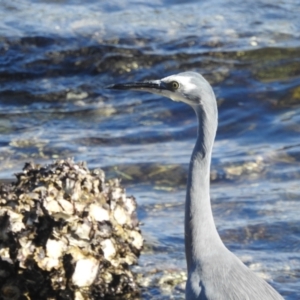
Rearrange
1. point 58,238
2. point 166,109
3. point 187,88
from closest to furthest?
point 187,88 < point 58,238 < point 166,109

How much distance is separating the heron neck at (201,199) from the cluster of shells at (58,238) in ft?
2.41

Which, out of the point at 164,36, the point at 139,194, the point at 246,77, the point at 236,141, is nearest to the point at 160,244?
the point at 139,194

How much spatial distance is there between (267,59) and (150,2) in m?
2.33

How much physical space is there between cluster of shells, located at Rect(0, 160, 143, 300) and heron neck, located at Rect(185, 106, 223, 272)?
2.41 ft

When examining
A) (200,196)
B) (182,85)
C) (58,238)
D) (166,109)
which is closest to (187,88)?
(182,85)

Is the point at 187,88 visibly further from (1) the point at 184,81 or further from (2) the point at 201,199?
(2) the point at 201,199

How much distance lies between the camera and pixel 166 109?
386 inches

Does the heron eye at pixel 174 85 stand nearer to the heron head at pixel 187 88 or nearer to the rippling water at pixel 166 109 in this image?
the heron head at pixel 187 88

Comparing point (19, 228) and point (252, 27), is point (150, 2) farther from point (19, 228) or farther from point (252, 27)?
point (19, 228)

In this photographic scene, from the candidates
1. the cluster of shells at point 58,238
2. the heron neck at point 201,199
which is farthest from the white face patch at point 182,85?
the cluster of shells at point 58,238

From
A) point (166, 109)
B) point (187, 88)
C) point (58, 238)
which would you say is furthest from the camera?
point (166, 109)

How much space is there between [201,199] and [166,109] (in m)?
5.05

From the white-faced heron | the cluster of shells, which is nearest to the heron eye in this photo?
the white-faced heron

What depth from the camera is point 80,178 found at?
543 centimetres
